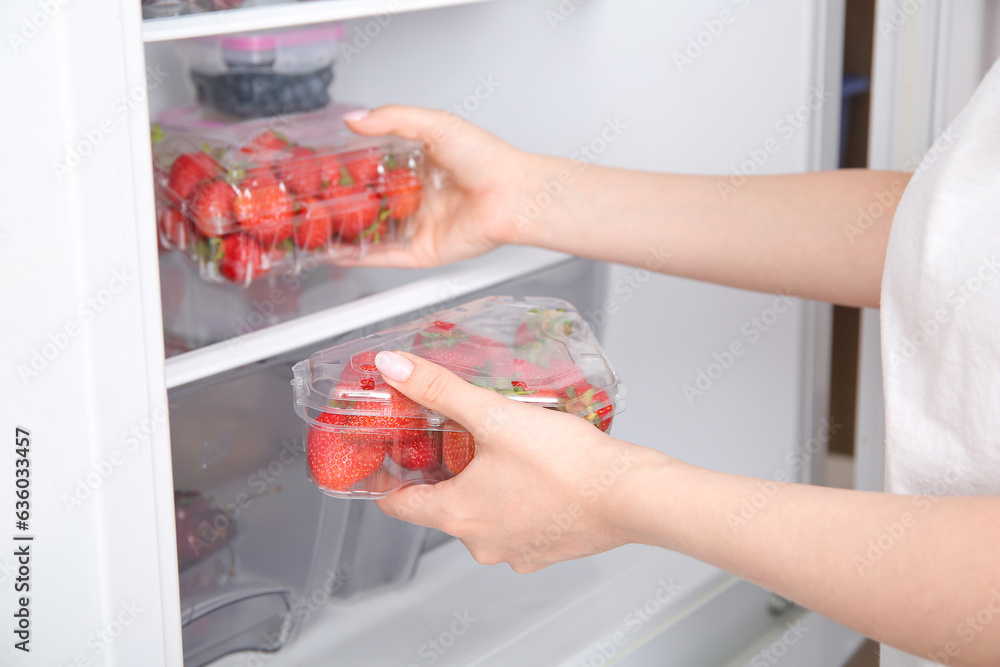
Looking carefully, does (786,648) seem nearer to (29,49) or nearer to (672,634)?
(672,634)

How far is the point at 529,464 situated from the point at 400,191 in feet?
1.44

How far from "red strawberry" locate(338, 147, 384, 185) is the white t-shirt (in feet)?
1.76

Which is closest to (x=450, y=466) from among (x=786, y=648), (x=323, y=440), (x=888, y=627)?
(x=323, y=440)

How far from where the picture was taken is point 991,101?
0.72 meters

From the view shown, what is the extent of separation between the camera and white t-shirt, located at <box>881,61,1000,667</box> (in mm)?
687

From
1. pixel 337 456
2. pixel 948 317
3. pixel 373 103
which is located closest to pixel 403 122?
pixel 373 103

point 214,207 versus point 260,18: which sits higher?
point 260,18

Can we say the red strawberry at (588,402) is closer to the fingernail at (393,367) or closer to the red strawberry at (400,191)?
the fingernail at (393,367)

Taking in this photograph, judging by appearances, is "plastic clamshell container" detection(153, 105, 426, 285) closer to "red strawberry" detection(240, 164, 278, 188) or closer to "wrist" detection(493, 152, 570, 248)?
"red strawberry" detection(240, 164, 278, 188)

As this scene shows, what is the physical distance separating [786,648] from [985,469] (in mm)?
728

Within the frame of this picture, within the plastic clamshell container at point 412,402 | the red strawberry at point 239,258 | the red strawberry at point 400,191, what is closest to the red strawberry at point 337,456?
the plastic clamshell container at point 412,402

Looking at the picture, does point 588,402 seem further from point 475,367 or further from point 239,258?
point 239,258

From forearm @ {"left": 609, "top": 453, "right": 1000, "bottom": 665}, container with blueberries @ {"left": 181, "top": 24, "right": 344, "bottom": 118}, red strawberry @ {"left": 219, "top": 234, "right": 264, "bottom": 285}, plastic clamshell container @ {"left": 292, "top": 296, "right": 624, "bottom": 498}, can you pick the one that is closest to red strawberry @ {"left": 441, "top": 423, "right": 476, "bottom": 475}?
plastic clamshell container @ {"left": 292, "top": 296, "right": 624, "bottom": 498}

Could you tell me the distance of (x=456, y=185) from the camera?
3.58 ft
